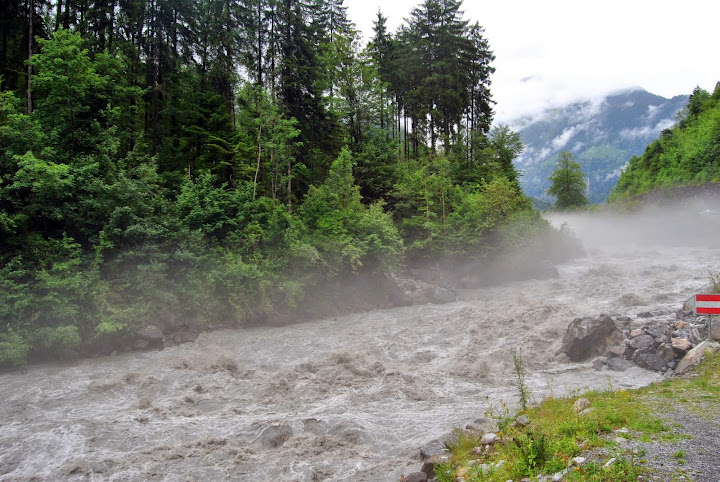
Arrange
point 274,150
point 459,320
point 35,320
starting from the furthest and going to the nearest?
point 274,150
point 459,320
point 35,320

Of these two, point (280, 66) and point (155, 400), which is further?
point (280, 66)

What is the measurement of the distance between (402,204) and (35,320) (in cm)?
2561

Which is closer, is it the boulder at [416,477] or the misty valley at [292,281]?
the boulder at [416,477]

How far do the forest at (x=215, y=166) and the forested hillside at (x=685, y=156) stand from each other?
3280 centimetres

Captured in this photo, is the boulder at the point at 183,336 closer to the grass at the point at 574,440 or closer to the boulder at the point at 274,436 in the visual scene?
the boulder at the point at 274,436

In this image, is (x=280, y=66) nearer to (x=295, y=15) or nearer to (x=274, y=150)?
(x=295, y=15)

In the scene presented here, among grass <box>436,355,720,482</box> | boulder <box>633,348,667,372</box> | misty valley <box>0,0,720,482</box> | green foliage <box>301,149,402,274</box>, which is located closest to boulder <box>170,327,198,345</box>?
misty valley <box>0,0,720,482</box>

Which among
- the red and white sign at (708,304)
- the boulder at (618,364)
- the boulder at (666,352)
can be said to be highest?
the red and white sign at (708,304)

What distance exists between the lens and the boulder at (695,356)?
1260 cm

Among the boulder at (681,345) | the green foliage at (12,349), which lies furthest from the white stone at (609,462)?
the green foliage at (12,349)

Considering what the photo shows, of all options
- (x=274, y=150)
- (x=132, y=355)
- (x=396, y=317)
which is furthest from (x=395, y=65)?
(x=132, y=355)

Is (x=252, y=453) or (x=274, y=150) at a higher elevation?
(x=274, y=150)

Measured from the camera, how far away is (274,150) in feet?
97.8

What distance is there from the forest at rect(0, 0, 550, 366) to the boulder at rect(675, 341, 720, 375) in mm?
17737
